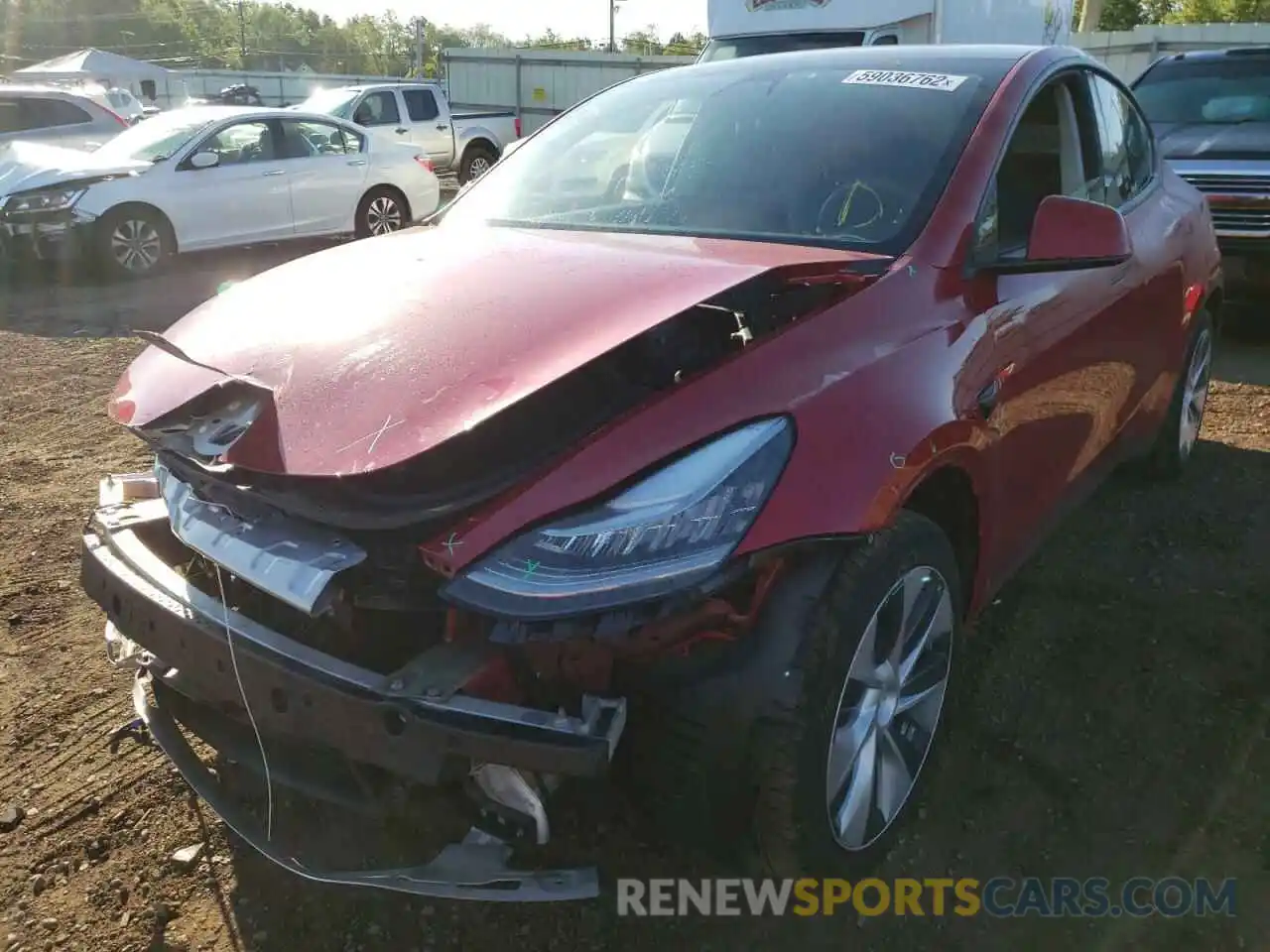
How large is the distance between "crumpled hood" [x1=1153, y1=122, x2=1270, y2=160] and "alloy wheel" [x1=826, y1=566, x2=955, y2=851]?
20.1 ft

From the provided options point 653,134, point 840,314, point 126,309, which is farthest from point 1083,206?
point 126,309

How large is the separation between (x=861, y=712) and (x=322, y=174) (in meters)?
10.2

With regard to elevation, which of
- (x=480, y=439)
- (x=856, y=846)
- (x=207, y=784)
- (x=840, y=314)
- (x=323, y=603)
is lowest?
(x=856, y=846)

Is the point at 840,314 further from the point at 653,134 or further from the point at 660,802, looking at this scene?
the point at 653,134

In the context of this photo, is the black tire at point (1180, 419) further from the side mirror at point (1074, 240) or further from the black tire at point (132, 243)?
the black tire at point (132, 243)

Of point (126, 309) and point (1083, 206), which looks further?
point (126, 309)

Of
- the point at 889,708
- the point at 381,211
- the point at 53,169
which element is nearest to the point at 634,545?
the point at 889,708

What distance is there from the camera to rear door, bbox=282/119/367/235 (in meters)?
10.8

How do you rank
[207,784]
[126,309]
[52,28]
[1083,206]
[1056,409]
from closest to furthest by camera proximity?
[207,784] → [1083,206] → [1056,409] → [126,309] → [52,28]

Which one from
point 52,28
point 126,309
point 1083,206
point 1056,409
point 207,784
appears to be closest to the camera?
point 207,784

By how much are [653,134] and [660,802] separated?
7.03 feet

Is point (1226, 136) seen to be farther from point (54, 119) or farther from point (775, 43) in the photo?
point (54, 119)

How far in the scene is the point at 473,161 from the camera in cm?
1697

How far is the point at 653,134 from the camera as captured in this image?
3279 millimetres
